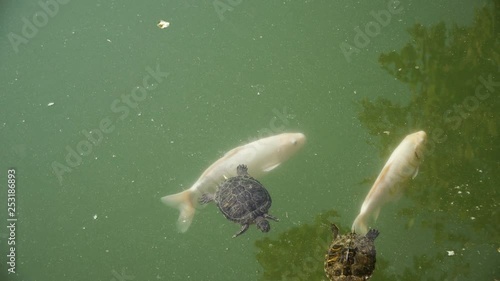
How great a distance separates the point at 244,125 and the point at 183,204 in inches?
31.2

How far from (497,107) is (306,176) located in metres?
1.60

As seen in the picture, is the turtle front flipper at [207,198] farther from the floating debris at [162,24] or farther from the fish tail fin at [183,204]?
the floating debris at [162,24]

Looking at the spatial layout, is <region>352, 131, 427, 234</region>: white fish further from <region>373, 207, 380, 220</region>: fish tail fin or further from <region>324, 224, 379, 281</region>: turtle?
<region>324, 224, 379, 281</region>: turtle

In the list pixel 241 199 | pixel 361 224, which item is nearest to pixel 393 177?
pixel 361 224

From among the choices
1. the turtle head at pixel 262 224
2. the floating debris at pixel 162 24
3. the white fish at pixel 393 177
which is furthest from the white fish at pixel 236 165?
the floating debris at pixel 162 24

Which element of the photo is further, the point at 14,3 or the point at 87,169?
the point at 14,3

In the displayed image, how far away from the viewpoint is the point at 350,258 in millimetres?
2924

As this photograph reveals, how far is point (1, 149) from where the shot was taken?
3.61m

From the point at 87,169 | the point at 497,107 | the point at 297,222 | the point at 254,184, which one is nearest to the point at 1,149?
the point at 87,169

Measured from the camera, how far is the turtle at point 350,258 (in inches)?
115

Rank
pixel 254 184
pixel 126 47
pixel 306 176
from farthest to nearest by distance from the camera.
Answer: pixel 126 47
pixel 306 176
pixel 254 184

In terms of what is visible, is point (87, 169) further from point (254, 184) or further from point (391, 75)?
point (391, 75)

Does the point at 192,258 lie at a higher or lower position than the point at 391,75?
lower

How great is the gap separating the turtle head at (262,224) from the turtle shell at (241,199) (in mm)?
35
